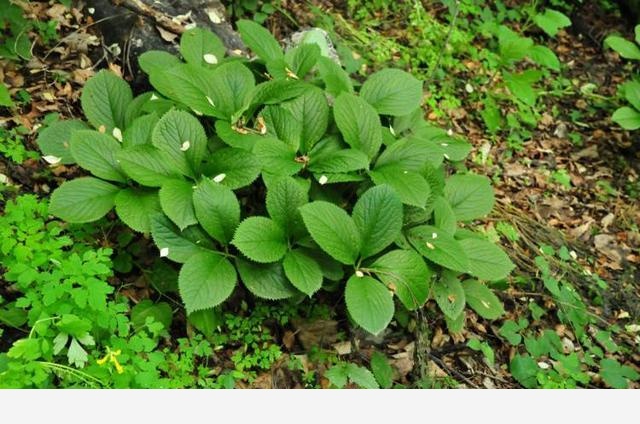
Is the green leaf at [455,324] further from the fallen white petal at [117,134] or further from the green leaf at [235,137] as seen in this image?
the fallen white petal at [117,134]

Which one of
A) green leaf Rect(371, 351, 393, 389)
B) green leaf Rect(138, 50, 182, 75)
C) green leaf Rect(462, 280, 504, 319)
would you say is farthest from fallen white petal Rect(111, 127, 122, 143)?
green leaf Rect(462, 280, 504, 319)

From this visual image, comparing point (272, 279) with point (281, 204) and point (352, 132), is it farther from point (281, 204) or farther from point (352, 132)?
point (352, 132)

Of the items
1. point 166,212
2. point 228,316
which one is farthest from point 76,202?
point 228,316

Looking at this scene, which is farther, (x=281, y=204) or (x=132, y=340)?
(x=281, y=204)

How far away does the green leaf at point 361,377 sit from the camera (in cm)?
236

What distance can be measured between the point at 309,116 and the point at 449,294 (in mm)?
957

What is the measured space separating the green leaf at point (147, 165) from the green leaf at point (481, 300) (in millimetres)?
1365

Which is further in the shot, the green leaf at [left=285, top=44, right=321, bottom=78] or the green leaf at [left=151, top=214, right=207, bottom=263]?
the green leaf at [left=285, top=44, right=321, bottom=78]

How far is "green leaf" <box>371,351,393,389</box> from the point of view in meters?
2.46

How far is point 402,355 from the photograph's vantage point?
268cm

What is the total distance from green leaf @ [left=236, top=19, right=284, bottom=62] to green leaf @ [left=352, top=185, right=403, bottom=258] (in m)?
0.91

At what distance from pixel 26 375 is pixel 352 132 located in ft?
4.95

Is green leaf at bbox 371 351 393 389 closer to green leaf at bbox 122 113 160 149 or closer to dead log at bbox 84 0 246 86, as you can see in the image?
green leaf at bbox 122 113 160 149
